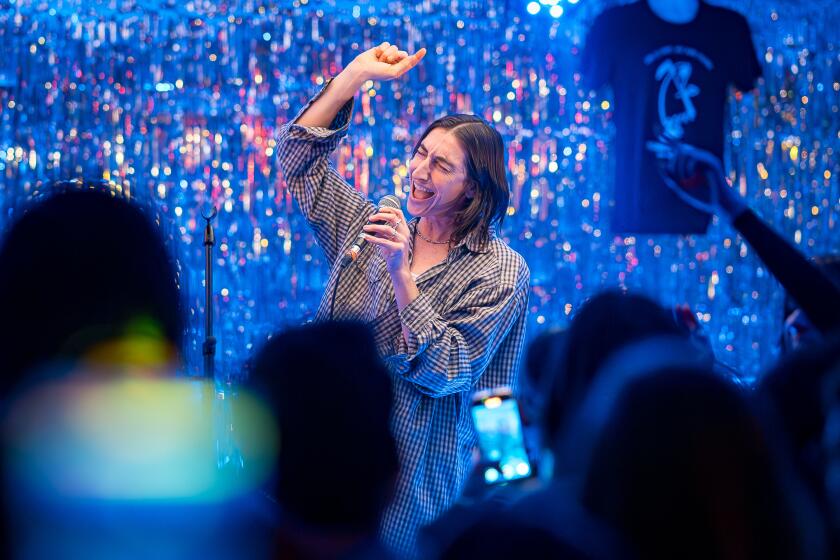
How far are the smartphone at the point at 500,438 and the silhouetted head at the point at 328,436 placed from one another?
70 cm

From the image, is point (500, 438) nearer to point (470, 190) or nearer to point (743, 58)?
point (470, 190)

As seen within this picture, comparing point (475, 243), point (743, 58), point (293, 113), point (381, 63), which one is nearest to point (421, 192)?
point (475, 243)

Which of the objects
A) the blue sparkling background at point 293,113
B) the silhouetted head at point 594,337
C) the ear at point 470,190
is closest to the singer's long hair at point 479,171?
the ear at point 470,190

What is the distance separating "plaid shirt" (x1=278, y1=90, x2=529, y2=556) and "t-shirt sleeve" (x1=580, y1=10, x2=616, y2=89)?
1.77m

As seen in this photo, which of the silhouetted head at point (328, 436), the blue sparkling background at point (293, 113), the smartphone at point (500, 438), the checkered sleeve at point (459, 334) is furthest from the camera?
the blue sparkling background at point (293, 113)

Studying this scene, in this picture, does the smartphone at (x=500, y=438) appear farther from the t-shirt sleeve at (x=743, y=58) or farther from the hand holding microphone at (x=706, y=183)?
the t-shirt sleeve at (x=743, y=58)

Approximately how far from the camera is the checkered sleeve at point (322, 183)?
2.29 metres

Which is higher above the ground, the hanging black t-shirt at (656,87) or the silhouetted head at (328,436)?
the hanging black t-shirt at (656,87)

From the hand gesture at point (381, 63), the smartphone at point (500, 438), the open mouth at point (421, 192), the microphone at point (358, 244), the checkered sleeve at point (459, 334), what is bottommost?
the smartphone at point (500, 438)

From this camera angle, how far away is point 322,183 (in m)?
2.33

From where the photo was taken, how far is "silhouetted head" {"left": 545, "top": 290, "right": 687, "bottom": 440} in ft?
4.33

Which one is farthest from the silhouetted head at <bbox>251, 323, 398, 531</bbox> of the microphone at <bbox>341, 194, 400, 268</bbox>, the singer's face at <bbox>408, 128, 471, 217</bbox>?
the singer's face at <bbox>408, 128, 471, 217</bbox>

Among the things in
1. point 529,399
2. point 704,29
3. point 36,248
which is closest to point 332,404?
point 36,248

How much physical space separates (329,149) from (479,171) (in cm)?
37
